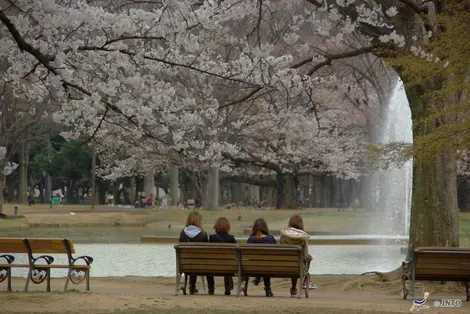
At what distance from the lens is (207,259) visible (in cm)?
1516

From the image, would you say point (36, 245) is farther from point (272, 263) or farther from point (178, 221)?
point (178, 221)

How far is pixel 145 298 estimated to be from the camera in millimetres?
14406

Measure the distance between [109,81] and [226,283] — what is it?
405 cm

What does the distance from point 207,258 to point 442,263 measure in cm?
354

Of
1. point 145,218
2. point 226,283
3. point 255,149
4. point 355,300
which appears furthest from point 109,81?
point 255,149

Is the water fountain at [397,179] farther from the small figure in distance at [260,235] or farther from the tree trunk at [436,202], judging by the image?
the small figure in distance at [260,235]

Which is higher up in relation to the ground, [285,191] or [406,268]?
[285,191]

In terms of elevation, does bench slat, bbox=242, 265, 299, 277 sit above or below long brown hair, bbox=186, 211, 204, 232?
below

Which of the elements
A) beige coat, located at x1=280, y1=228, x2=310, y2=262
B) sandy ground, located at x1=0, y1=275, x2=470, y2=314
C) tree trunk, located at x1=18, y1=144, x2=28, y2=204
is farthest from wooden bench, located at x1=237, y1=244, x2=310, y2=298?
tree trunk, located at x1=18, y1=144, x2=28, y2=204

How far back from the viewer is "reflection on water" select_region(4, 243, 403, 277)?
23217 mm

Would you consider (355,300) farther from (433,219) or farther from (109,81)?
(109,81)

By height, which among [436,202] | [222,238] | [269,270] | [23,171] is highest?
[23,171]

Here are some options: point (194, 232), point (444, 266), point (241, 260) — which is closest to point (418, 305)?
point (444, 266)

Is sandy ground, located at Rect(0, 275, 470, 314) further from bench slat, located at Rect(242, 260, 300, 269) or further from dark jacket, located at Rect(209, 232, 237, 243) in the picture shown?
dark jacket, located at Rect(209, 232, 237, 243)
